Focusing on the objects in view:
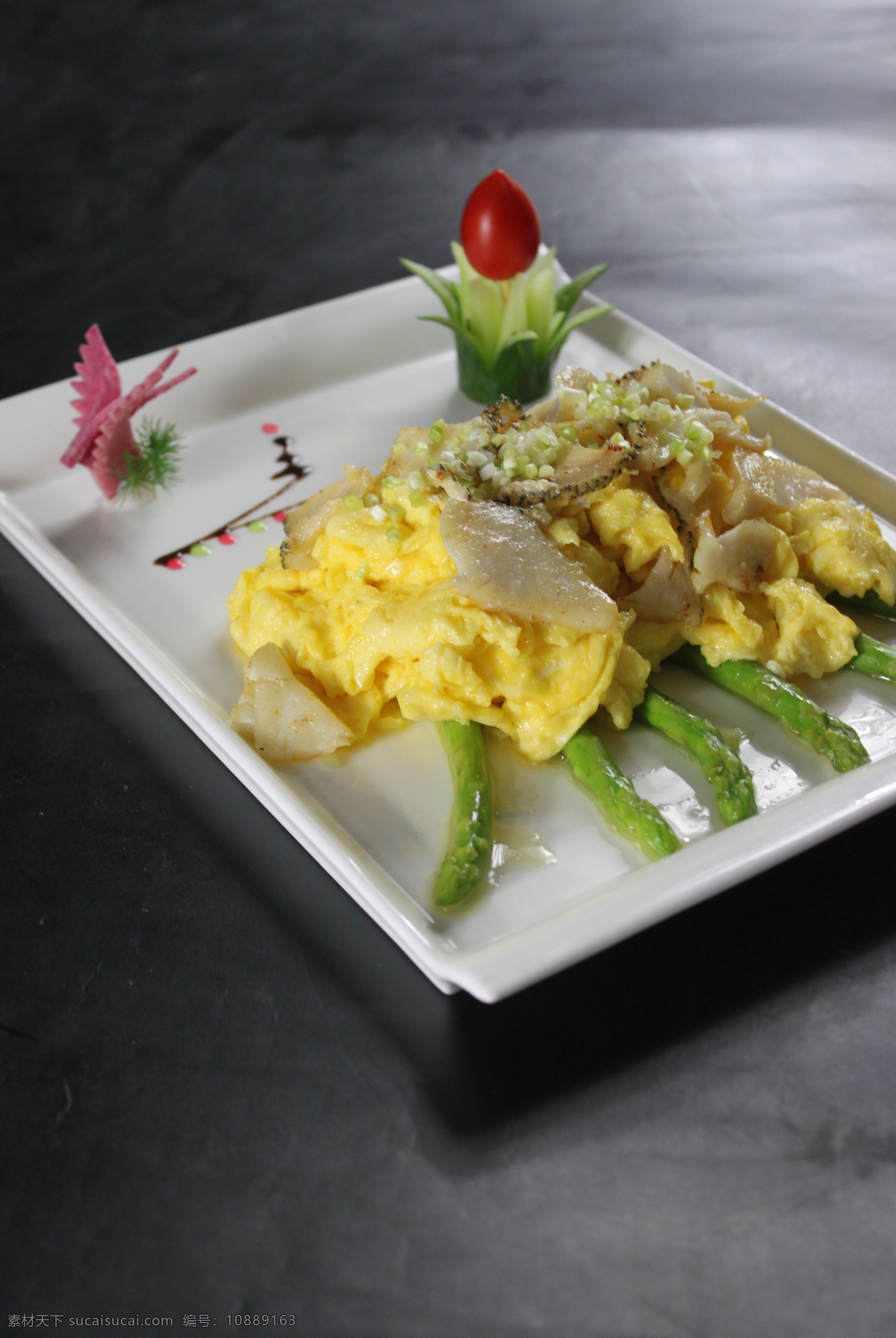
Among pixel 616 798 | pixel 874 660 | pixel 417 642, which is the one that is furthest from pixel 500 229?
pixel 616 798

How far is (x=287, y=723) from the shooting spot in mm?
4203

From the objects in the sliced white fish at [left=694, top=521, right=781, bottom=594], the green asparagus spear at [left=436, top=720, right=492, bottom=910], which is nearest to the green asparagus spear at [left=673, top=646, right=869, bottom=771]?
the sliced white fish at [left=694, top=521, right=781, bottom=594]

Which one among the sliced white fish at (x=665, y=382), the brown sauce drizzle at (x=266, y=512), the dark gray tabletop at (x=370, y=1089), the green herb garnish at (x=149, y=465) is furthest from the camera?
the green herb garnish at (x=149, y=465)

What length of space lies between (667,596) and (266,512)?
2166 mm

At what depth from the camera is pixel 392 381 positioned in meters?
A: 6.67

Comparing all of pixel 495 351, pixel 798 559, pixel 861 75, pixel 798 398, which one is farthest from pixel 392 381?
pixel 861 75

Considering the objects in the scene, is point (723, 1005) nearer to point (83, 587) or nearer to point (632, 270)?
point (83, 587)

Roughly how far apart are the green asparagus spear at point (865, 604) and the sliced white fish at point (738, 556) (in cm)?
42

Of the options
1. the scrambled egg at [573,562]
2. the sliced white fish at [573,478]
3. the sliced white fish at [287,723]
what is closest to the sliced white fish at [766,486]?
the scrambled egg at [573,562]

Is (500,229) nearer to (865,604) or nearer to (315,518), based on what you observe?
(315,518)

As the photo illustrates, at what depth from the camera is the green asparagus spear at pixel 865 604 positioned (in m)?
4.77

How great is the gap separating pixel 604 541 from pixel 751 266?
15.2 ft

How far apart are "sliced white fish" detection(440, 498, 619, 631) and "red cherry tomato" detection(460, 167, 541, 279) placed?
2.38 metres

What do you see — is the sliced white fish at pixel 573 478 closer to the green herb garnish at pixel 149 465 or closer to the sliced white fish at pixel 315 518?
the sliced white fish at pixel 315 518
